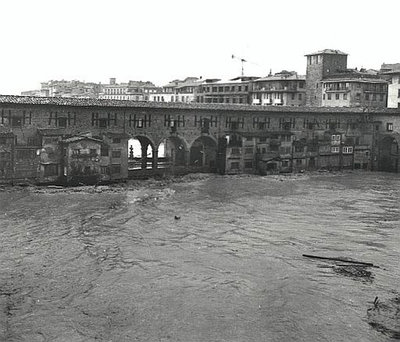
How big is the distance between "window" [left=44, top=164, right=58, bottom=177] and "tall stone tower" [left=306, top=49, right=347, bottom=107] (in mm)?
42417

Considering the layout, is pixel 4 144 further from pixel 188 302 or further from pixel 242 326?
pixel 242 326

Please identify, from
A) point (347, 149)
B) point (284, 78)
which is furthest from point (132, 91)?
point (347, 149)

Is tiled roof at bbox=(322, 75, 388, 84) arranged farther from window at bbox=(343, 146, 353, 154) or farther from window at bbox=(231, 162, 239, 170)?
window at bbox=(231, 162, 239, 170)

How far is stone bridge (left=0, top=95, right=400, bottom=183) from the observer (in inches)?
1649

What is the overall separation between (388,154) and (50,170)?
1496 inches

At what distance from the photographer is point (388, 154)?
2381 inches

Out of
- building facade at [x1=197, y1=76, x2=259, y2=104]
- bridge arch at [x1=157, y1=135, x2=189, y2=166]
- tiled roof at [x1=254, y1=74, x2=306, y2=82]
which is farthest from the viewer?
building facade at [x1=197, y1=76, x2=259, y2=104]

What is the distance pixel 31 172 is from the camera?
42.0m

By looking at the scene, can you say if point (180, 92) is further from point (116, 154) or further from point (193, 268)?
point (193, 268)

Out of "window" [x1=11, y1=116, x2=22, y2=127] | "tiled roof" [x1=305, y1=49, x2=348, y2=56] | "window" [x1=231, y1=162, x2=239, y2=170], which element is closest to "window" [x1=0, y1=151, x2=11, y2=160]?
"window" [x1=11, y1=116, x2=22, y2=127]

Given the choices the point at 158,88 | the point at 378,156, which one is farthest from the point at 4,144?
the point at 158,88

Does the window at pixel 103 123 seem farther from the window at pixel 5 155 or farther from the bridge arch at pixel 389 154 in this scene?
the bridge arch at pixel 389 154

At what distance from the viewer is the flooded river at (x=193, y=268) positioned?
17.6 m

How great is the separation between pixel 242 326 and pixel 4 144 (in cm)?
2910
